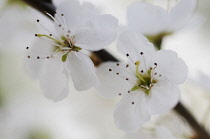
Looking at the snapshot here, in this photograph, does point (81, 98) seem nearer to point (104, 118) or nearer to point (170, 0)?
point (104, 118)

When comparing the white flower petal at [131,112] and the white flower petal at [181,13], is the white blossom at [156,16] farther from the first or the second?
the white flower petal at [131,112]

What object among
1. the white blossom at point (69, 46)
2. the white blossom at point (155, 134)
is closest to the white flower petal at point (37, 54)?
the white blossom at point (69, 46)

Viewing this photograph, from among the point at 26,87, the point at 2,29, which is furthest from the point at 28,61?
the point at 26,87

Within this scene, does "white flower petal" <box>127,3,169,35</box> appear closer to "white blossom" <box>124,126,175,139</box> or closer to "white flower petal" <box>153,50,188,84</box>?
"white flower petal" <box>153,50,188,84</box>

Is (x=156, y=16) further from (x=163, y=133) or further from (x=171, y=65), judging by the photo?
(x=163, y=133)

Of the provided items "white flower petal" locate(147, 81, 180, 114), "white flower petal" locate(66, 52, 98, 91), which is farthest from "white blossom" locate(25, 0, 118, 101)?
"white flower petal" locate(147, 81, 180, 114)

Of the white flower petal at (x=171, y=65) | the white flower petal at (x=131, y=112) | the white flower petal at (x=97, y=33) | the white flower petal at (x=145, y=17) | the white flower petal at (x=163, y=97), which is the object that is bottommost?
the white flower petal at (x=131, y=112)

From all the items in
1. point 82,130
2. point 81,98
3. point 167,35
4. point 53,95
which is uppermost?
point 167,35
